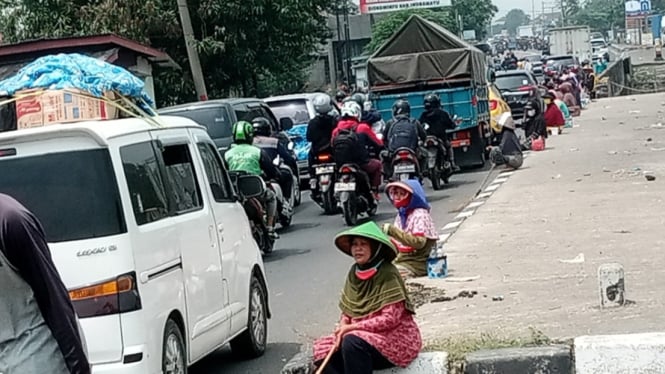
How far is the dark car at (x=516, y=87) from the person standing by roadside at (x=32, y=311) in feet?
97.8

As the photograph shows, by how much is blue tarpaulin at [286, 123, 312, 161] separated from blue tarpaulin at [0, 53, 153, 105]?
563 inches

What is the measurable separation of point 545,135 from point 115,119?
20.6m

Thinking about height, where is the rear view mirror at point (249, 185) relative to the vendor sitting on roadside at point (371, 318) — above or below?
above

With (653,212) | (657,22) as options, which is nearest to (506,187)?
(653,212)

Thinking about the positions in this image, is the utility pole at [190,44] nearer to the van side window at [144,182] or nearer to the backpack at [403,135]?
the backpack at [403,135]

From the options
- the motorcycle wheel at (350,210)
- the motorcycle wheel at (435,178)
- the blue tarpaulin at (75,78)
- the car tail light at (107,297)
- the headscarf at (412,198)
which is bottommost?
the motorcycle wheel at (435,178)

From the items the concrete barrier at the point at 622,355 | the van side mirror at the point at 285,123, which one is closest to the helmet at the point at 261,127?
the van side mirror at the point at 285,123

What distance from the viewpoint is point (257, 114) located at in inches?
757

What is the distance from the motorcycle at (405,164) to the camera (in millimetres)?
17531

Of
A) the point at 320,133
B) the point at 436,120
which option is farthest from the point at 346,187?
the point at 436,120

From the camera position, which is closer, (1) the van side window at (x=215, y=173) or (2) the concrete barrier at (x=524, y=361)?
(2) the concrete barrier at (x=524, y=361)

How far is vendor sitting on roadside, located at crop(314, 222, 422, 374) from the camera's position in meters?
6.81

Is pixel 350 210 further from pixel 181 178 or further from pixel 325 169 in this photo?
pixel 181 178

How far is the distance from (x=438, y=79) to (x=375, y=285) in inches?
703
